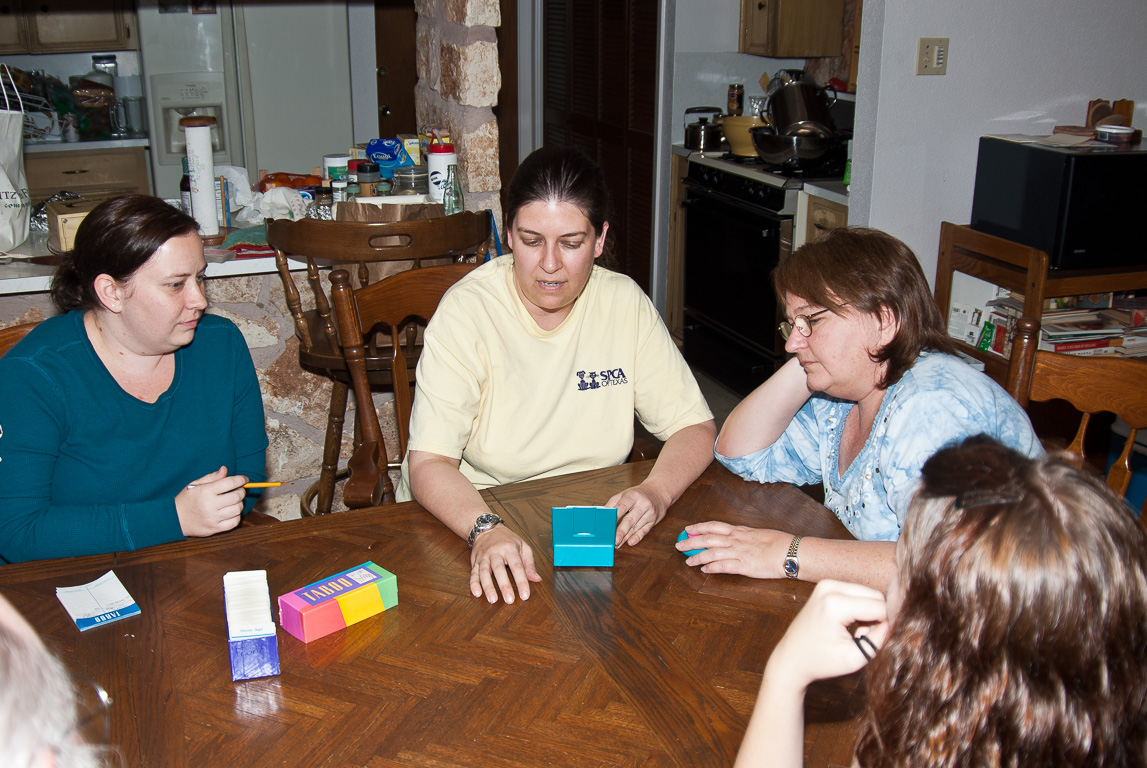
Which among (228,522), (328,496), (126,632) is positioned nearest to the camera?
(126,632)

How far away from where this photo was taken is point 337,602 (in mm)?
1202

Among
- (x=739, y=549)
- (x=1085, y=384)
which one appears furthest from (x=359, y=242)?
(x=1085, y=384)

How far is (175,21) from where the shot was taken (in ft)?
15.5

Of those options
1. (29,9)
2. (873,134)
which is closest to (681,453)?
(873,134)

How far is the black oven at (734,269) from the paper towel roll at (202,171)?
204cm

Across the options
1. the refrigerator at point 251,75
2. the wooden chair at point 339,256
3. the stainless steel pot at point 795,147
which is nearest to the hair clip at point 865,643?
the wooden chair at point 339,256

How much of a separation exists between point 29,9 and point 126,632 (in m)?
4.74

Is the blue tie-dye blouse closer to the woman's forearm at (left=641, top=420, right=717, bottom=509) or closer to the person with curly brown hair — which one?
the woman's forearm at (left=641, top=420, right=717, bottom=509)

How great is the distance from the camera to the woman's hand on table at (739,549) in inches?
52.6

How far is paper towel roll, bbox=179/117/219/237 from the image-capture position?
101 inches

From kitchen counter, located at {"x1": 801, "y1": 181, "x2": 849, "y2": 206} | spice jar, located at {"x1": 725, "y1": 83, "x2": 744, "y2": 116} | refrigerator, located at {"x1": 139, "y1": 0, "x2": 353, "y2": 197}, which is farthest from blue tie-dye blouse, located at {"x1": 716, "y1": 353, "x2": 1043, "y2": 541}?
refrigerator, located at {"x1": 139, "y1": 0, "x2": 353, "y2": 197}

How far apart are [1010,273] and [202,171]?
2349 mm

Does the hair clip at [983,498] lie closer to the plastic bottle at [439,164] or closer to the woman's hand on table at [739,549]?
the woman's hand on table at [739,549]

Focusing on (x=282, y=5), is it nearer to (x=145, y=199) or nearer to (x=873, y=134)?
(x=873, y=134)
